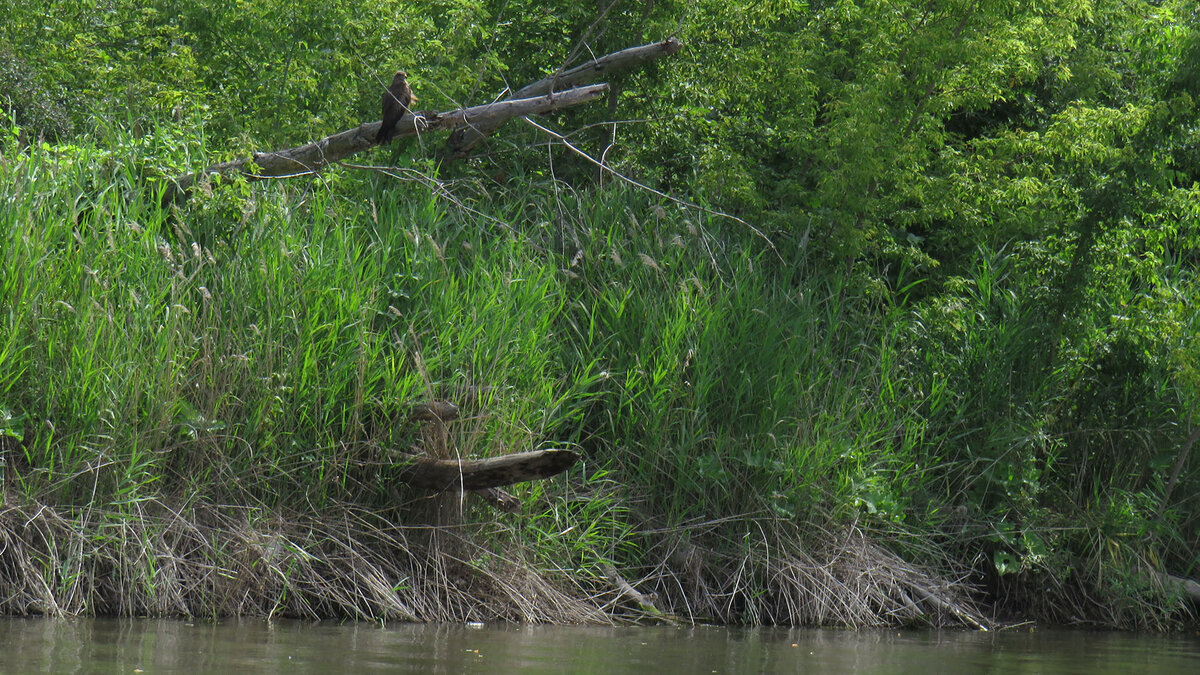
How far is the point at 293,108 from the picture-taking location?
9.21 m

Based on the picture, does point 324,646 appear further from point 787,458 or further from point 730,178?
point 730,178

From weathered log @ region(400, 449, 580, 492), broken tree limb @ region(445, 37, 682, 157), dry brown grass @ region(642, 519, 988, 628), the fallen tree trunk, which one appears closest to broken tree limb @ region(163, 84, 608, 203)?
the fallen tree trunk

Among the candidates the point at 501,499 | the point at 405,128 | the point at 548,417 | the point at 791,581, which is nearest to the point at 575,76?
the point at 405,128

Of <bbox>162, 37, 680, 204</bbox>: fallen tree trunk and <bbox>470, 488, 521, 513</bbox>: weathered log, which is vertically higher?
<bbox>162, 37, 680, 204</bbox>: fallen tree trunk

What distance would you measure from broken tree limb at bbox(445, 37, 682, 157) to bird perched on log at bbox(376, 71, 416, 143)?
39 cm

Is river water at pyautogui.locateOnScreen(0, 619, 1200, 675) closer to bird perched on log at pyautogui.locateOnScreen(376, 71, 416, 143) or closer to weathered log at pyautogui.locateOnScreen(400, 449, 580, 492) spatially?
weathered log at pyautogui.locateOnScreen(400, 449, 580, 492)

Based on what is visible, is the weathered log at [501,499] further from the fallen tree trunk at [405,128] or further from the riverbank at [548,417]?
the fallen tree trunk at [405,128]

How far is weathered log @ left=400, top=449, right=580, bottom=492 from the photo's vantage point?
17.6 ft

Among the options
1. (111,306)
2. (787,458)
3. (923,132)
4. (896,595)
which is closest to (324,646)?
(111,306)

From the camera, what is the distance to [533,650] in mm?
4797

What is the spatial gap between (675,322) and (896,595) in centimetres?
190

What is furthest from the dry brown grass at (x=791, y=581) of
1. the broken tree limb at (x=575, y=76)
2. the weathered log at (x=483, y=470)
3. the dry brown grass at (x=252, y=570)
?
the broken tree limb at (x=575, y=76)

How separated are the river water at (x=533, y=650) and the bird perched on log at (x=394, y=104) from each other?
2.65 metres

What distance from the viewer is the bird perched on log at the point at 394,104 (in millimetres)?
6453
